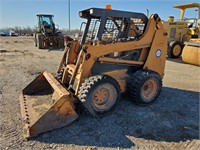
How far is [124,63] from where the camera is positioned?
4.04 metres

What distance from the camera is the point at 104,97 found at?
3637mm

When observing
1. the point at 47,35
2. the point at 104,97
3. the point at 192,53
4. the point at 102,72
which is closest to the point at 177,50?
the point at 192,53

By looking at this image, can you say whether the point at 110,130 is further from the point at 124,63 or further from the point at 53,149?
the point at 124,63

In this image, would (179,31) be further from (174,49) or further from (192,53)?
(192,53)

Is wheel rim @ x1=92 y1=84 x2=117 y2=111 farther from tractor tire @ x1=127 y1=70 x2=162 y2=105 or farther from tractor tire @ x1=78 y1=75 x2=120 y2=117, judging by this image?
tractor tire @ x1=127 y1=70 x2=162 y2=105

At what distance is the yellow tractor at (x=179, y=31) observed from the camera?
1027 cm

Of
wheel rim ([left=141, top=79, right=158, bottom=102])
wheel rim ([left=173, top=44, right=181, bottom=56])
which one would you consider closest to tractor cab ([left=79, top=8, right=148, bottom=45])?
wheel rim ([left=141, top=79, right=158, bottom=102])

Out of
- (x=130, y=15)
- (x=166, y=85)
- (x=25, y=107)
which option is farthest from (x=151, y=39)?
(x=25, y=107)

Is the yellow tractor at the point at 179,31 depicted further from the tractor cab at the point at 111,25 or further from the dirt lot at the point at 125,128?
the tractor cab at the point at 111,25

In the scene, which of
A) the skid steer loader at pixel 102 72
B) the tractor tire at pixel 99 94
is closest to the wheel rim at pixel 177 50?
the skid steer loader at pixel 102 72

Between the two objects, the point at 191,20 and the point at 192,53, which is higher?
the point at 191,20

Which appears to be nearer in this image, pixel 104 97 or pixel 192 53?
pixel 104 97

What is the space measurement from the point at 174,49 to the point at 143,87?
7.12 m

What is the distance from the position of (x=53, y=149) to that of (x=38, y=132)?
1.27 ft
